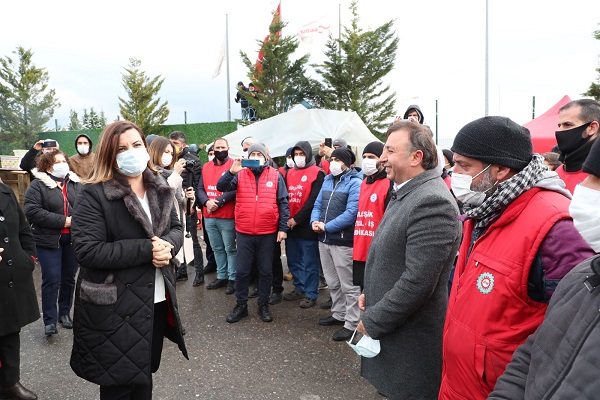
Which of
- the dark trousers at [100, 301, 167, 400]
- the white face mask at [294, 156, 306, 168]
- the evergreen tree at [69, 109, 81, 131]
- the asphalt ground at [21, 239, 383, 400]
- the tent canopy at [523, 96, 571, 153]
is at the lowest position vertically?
the asphalt ground at [21, 239, 383, 400]

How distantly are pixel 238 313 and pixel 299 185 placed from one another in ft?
6.31

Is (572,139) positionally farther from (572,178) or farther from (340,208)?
(340,208)

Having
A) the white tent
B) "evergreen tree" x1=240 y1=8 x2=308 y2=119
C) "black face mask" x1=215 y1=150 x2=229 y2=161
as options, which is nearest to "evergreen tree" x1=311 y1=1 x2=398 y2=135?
"evergreen tree" x1=240 y1=8 x2=308 y2=119

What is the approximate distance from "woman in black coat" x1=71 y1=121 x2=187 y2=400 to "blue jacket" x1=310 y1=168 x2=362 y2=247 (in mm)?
2564

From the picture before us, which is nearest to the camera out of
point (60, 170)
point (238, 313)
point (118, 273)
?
point (118, 273)

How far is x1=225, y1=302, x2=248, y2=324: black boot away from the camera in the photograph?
203 inches

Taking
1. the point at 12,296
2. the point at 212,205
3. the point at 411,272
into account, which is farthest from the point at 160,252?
the point at 212,205

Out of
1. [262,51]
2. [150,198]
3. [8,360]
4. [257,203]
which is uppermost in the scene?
[262,51]

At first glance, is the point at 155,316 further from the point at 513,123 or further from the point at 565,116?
the point at 565,116

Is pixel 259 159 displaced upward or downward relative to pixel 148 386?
upward

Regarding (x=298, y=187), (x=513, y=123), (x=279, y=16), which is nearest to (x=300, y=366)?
(x=298, y=187)

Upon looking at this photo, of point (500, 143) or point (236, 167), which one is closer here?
point (500, 143)

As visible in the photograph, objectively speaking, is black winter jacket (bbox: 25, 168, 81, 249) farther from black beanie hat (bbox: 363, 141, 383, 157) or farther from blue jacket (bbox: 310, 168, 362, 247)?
black beanie hat (bbox: 363, 141, 383, 157)

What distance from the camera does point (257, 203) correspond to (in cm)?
528
